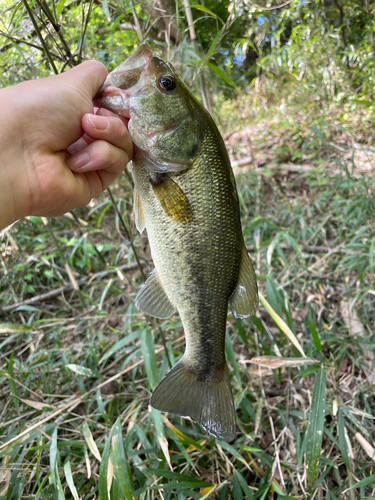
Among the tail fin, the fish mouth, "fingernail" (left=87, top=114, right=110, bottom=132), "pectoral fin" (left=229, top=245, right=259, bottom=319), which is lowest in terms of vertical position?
the tail fin

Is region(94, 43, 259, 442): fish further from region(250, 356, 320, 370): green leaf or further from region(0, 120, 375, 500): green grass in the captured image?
region(0, 120, 375, 500): green grass

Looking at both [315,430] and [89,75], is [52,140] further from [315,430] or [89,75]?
[315,430]

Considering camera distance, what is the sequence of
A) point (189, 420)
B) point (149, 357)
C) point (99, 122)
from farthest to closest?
point (189, 420) → point (149, 357) → point (99, 122)

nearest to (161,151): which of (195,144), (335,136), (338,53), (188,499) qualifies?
(195,144)

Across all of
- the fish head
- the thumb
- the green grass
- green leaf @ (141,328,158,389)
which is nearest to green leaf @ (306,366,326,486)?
the green grass

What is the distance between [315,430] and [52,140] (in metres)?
1.62

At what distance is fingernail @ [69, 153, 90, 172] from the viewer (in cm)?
109

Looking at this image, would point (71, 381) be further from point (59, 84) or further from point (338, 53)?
point (338, 53)

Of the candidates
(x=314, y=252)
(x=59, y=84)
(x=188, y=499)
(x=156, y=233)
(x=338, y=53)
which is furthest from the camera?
(x=338, y=53)

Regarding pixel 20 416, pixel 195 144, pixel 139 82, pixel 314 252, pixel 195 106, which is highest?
pixel 139 82

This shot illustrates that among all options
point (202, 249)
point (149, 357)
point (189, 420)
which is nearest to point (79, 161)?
point (202, 249)

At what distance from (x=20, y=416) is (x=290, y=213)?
301 cm

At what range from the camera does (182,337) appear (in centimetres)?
207

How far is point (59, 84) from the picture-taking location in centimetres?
100
